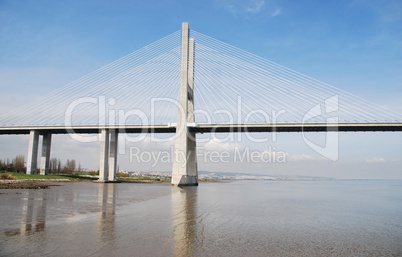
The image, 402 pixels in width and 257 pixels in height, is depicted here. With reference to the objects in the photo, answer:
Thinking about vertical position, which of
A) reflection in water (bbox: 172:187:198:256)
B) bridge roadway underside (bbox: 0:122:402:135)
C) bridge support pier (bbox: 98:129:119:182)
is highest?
bridge roadway underside (bbox: 0:122:402:135)

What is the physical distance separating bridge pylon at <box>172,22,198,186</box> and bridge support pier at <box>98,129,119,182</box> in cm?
1726

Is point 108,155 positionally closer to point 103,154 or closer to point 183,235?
point 103,154

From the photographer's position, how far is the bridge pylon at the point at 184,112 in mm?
44812

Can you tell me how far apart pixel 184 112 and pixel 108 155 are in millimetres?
22227

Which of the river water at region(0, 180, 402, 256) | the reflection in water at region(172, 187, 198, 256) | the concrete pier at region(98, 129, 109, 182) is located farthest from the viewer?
the concrete pier at region(98, 129, 109, 182)

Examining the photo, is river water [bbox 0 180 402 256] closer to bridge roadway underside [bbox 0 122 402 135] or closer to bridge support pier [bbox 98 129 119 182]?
bridge roadway underside [bbox 0 122 402 135]

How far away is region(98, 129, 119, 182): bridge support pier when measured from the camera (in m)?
58.3

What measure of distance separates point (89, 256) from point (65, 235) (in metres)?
2.62

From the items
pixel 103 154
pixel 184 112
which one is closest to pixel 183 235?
pixel 184 112

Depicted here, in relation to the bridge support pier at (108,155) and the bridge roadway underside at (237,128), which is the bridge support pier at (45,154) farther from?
the bridge support pier at (108,155)

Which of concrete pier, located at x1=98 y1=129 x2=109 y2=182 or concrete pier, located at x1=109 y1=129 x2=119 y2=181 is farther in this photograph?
concrete pier, located at x1=109 y1=129 x2=119 y2=181

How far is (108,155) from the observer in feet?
200

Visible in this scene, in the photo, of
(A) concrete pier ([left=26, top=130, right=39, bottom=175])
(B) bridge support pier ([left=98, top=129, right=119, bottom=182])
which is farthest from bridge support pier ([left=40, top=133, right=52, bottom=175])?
(B) bridge support pier ([left=98, top=129, right=119, bottom=182])

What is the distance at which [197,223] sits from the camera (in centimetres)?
1349
